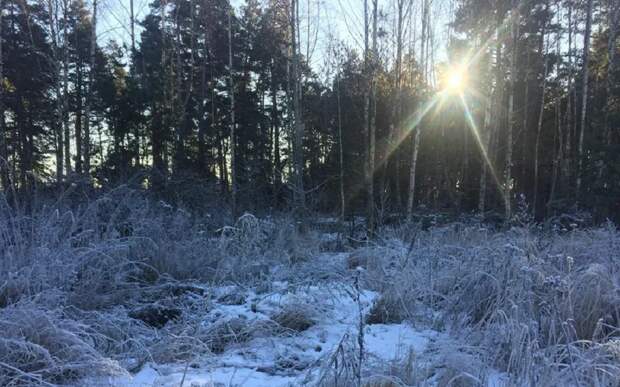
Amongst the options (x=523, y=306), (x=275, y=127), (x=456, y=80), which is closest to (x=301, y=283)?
(x=523, y=306)

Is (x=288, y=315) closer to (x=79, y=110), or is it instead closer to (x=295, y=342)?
(x=295, y=342)

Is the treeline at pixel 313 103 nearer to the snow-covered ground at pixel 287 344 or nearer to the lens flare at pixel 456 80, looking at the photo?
the lens flare at pixel 456 80

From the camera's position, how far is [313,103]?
22.8 meters

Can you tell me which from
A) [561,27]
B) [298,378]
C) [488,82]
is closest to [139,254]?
[298,378]

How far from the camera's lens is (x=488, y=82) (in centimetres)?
1692

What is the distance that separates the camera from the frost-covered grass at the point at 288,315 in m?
2.44

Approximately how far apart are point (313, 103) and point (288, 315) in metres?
20.1

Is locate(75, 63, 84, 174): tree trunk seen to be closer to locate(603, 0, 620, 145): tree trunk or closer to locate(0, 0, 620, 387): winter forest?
locate(0, 0, 620, 387): winter forest

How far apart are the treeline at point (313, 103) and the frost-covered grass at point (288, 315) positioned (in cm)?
916

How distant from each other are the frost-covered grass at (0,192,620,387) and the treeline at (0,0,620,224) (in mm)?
9157

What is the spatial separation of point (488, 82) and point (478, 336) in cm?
1621

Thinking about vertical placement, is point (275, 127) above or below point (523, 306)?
above

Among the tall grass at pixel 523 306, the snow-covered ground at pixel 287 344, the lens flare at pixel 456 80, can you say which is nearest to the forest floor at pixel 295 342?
the snow-covered ground at pixel 287 344

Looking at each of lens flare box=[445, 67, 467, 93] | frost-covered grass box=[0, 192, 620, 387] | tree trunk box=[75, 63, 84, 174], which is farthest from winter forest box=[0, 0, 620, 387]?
tree trunk box=[75, 63, 84, 174]
